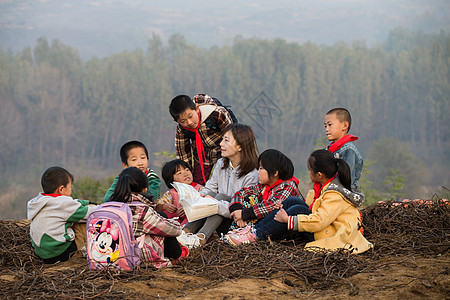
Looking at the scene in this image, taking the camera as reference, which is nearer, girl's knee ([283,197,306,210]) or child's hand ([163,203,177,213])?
girl's knee ([283,197,306,210])

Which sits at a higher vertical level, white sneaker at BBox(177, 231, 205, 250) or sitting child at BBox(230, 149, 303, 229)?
sitting child at BBox(230, 149, 303, 229)

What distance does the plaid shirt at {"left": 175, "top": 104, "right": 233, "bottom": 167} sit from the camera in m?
5.39

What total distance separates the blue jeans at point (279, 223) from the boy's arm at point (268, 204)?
57mm

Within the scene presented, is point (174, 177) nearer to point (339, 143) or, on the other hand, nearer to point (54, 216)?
point (54, 216)

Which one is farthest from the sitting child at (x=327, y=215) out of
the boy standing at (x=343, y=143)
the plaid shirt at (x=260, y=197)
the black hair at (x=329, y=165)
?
the boy standing at (x=343, y=143)

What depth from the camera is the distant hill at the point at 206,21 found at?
15.3 meters

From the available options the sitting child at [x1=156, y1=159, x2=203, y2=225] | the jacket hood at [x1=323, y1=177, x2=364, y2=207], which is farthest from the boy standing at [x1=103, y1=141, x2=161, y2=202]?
the jacket hood at [x1=323, y1=177, x2=364, y2=207]

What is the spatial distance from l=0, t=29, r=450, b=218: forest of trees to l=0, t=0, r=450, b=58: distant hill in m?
0.68

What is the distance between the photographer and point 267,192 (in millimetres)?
4488

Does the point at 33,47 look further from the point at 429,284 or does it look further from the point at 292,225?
the point at 429,284

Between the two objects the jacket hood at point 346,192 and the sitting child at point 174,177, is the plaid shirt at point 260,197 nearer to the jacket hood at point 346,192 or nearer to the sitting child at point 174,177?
the jacket hood at point 346,192

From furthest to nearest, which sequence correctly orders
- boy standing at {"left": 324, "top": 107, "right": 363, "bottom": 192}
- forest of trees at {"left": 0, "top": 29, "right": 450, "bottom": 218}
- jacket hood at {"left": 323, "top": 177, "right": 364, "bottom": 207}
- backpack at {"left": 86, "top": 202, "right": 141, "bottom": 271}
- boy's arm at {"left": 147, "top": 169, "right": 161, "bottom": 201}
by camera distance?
forest of trees at {"left": 0, "top": 29, "right": 450, "bottom": 218} → boy's arm at {"left": 147, "top": 169, "right": 161, "bottom": 201} → boy standing at {"left": 324, "top": 107, "right": 363, "bottom": 192} → jacket hood at {"left": 323, "top": 177, "right": 364, "bottom": 207} → backpack at {"left": 86, "top": 202, "right": 141, "bottom": 271}

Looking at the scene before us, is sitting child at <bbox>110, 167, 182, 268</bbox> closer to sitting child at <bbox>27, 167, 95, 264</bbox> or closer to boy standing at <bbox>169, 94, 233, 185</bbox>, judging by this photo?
→ sitting child at <bbox>27, 167, 95, 264</bbox>

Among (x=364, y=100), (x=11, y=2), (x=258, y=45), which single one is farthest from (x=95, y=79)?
(x=364, y=100)
